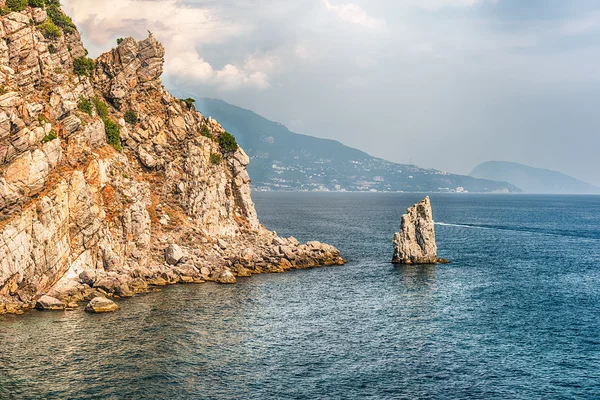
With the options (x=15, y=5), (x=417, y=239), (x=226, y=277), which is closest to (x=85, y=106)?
(x=15, y=5)

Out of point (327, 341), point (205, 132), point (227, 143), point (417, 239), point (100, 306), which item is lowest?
point (327, 341)

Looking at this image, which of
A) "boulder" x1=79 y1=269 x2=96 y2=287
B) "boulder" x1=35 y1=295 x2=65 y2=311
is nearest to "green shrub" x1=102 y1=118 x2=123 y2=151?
"boulder" x1=79 y1=269 x2=96 y2=287

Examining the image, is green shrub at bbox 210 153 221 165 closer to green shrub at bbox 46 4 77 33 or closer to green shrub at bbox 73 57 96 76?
green shrub at bbox 73 57 96 76

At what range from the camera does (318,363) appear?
59.9 m

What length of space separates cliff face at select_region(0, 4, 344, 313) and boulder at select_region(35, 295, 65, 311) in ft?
6.03

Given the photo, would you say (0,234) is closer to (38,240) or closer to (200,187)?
(38,240)

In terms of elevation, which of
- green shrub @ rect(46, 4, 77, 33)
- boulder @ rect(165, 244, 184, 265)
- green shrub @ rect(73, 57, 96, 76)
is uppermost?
green shrub @ rect(46, 4, 77, 33)

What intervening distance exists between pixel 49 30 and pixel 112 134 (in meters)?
22.3

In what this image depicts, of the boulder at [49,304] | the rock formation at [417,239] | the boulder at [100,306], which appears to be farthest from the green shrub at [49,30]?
the rock formation at [417,239]

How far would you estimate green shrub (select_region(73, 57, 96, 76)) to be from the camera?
11181 centimetres

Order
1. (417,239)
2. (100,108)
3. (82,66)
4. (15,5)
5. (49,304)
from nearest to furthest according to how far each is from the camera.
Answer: (49,304)
(15,5)
(82,66)
(100,108)
(417,239)

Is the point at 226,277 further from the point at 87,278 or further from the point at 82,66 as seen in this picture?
the point at 82,66

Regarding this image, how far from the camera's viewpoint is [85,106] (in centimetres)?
10531

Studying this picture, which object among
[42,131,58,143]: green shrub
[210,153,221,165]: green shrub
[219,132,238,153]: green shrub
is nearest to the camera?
[42,131,58,143]: green shrub
